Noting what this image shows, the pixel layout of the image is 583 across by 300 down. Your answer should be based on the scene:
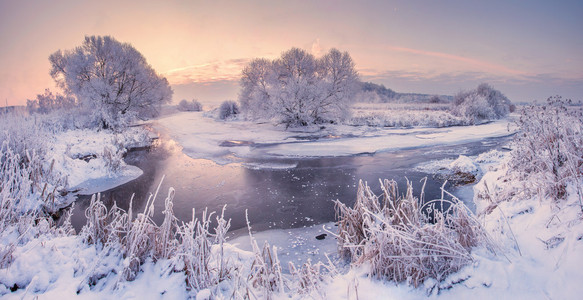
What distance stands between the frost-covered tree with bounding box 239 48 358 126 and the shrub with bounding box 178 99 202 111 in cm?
3705

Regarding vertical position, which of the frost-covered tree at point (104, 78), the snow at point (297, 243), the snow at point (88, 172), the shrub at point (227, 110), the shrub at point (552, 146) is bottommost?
the snow at point (297, 243)

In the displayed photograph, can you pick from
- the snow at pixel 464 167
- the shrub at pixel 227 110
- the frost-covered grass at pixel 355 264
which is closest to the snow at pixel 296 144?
the snow at pixel 464 167

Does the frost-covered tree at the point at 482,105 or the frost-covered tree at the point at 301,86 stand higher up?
the frost-covered tree at the point at 301,86

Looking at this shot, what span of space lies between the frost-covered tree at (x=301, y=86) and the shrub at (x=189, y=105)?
3705cm

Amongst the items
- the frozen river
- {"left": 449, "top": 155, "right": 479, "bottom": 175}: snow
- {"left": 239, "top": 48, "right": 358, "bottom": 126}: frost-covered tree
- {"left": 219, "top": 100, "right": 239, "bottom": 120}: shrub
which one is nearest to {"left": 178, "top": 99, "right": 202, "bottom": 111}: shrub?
{"left": 219, "top": 100, "right": 239, "bottom": 120}: shrub

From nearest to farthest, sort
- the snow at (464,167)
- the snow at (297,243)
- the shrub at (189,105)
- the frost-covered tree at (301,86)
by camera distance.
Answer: the snow at (297,243), the snow at (464,167), the frost-covered tree at (301,86), the shrub at (189,105)

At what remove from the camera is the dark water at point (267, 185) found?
23.1 feet

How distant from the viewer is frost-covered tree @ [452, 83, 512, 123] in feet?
99.1

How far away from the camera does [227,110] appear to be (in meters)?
38.3

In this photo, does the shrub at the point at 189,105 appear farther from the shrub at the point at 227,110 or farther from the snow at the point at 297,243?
the snow at the point at 297,243

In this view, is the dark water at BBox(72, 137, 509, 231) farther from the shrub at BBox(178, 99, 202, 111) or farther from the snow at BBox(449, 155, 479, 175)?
the shrub at BBox(178, 99, 202, 111)

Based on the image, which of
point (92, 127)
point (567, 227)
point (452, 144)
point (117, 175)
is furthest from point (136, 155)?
point (452, 144)

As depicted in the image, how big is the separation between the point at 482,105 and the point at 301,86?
21.6 metres

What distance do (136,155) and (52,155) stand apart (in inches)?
215
